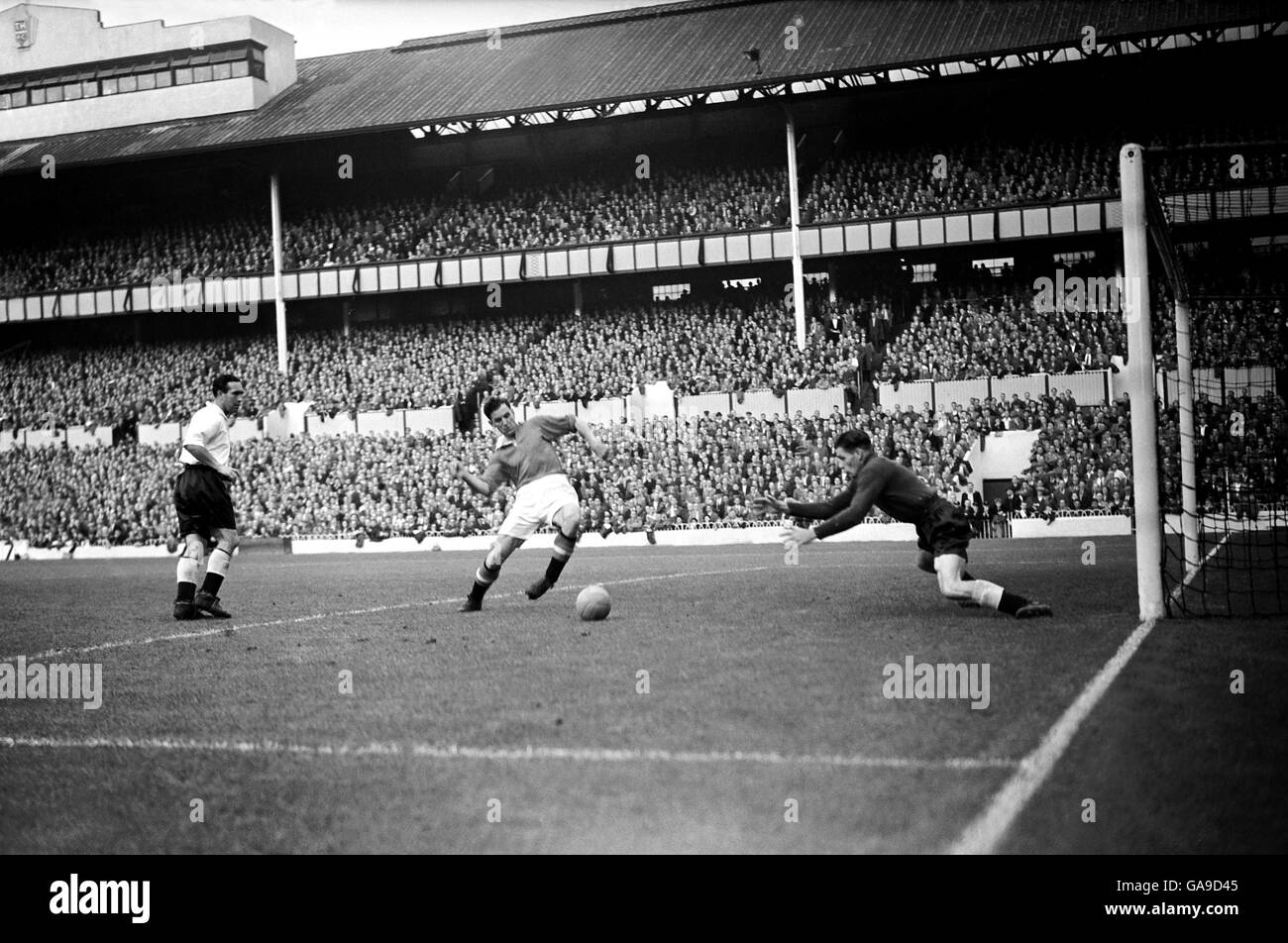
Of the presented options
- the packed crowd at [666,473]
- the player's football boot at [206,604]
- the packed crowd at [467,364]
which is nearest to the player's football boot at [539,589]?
the player's football boot at [206,604]

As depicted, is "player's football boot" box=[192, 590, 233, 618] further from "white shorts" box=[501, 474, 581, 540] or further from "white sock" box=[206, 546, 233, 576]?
"white shorts" box=[501, 474, 581, 540]

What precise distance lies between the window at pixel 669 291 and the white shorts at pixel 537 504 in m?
27.9

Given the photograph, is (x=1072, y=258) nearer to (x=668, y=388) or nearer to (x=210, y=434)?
(x=668, y=388)

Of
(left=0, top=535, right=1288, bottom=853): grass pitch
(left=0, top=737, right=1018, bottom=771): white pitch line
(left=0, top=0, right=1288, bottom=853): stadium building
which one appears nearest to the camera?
(left=0, top=535, right=1288, bottom=853): grass pitch

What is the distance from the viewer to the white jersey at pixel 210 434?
1136 centimetres

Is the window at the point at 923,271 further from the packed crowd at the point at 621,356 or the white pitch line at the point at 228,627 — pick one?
the white pitch line at the point at 228,627

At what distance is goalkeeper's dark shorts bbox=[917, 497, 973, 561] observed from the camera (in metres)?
9.80

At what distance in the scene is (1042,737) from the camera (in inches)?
213

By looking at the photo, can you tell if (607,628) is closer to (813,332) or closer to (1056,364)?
(1056,364)

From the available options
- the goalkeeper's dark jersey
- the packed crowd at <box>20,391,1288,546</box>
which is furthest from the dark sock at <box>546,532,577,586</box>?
the packed crowd at <box>20,391,1288,546</box>

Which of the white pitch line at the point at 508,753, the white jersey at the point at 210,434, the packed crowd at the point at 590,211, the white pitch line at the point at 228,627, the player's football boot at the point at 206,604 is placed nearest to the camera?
the white pitch line at the point at 508,753

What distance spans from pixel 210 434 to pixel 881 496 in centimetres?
639
